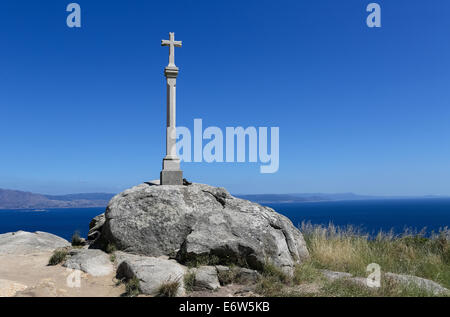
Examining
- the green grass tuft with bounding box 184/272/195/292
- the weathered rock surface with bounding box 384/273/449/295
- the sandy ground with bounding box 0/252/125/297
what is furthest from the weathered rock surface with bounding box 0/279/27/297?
the weathered rock surface with bounding box 384/273/449/295

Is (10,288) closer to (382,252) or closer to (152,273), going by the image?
(152,273)

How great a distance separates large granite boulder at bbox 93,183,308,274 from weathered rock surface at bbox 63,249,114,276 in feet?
1.97

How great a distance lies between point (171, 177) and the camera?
11.4 m

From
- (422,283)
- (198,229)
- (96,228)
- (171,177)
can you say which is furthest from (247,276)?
(96,228)

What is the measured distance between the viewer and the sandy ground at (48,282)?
6133mm

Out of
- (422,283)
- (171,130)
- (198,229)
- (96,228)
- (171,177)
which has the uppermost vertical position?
(171,130)

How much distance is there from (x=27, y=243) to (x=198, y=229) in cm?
673

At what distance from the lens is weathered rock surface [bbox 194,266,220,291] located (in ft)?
21.9

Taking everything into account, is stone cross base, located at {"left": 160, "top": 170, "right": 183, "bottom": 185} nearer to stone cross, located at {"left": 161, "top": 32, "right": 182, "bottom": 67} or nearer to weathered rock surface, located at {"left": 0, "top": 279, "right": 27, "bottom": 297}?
stone cross, located at {"left": 161, "top": 32, "right": 182, "bottom": 67}

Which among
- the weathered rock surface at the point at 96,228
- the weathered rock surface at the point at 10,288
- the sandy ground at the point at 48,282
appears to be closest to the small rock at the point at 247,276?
the sandy ground at the point at 48,282
